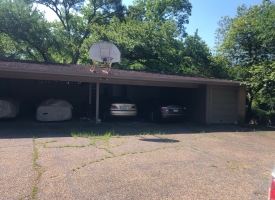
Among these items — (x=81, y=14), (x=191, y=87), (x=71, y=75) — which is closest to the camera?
(x=71, y=75)

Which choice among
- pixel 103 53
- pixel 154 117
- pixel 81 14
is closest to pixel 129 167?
pixel 103 53

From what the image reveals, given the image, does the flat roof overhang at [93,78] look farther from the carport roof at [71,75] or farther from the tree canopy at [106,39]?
the tree canopy at [106,39]

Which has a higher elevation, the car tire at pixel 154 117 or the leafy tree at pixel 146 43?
the leafy tree at pixel 146 43

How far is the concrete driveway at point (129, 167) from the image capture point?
14.3 feet

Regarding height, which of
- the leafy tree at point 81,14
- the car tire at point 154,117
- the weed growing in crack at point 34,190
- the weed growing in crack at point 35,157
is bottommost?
the weed growing in crack at point 34,190

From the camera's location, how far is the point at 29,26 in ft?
69.8

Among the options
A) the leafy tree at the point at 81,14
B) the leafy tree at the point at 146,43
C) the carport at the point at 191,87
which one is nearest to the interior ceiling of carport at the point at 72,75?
the carport at the point at 191,87

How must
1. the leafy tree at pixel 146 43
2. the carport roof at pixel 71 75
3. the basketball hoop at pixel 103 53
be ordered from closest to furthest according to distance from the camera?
the carport roof at pixel 71 75 → the basketball hoop at pixel 103 53 → the leafy tree at pixel 146 43

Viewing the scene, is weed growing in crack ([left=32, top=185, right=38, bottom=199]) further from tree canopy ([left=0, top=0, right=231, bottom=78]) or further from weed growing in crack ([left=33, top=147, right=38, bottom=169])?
tree canopy ([left=0, top=0, right=231, bottom=78])

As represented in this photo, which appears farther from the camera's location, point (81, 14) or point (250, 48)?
point (81, 14)

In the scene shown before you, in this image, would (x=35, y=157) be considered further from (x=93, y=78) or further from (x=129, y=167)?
(x=93, y=78)

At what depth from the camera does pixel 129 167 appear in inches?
224

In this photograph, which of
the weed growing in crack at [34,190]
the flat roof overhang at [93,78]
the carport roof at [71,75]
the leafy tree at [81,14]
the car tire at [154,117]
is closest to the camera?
the weed growing in crack at [34,190]

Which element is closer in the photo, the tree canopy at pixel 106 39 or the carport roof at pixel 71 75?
the carport roof at pixel 71 75
